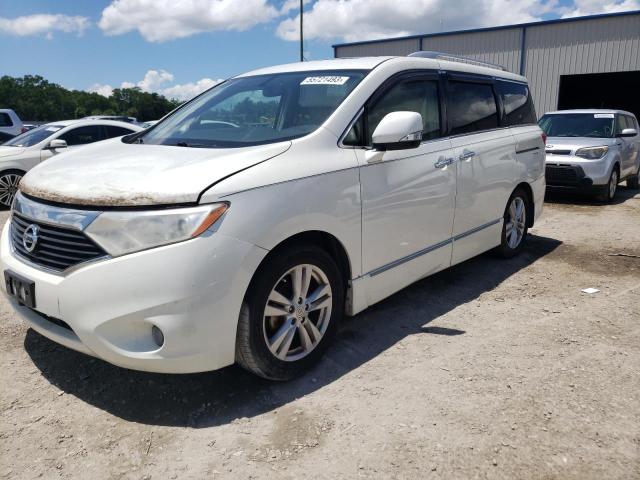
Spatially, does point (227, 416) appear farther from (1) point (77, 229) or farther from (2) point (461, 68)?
(2) point (461, 68)

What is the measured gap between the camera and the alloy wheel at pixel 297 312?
2859mm

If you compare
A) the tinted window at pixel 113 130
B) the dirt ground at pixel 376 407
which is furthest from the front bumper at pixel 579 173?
the tinted window at pixel 113 130

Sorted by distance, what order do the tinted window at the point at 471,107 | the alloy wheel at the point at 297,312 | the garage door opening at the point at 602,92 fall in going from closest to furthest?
the alloy wheel at the point at 297,312 < the tinted window at the point at 471,107 < the garage door opening at the point at 602,92

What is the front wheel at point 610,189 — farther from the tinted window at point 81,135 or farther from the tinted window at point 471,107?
the tinted window at point 81,135

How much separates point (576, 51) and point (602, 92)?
9302mm

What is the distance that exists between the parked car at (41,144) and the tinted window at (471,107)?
7.25m

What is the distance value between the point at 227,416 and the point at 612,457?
1.81 m

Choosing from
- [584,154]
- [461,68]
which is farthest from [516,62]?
[461,68]

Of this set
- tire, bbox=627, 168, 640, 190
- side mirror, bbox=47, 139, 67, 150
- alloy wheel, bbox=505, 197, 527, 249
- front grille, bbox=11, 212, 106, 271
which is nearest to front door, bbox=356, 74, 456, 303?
alloy wheel, bbox=505, 197, 527, 249

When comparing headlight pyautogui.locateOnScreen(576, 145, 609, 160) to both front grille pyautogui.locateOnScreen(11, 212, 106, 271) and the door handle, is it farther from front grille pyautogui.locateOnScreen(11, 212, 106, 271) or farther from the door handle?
front grille pyautogui.locateOnScreen(11, 212, 106, 271)

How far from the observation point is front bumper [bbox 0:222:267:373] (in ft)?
7.83

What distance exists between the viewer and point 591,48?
1805 centimetres

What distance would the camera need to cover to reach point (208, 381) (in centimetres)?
302

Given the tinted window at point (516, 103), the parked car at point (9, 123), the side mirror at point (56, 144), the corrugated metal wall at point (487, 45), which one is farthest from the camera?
the corrugated metal wall at point (487, 45)
